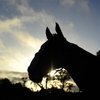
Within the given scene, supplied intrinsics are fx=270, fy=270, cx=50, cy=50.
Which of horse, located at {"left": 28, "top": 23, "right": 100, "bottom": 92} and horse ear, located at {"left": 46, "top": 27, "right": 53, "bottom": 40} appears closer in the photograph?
horse, located at {"left": 28, "top": 23, "right": 100, "bottom": 92}

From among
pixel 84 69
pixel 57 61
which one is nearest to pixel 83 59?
pixel 84 69

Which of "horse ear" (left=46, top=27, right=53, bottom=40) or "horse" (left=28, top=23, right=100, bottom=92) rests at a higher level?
"horse ear" (left=46, top=27, right=53, bottom=40)

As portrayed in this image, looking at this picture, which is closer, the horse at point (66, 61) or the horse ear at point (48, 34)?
the horse at point (66, 61)

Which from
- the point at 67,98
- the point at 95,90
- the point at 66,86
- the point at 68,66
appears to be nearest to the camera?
the point at 95,90

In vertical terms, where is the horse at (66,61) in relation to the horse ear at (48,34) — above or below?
below

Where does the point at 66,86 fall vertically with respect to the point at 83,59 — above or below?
above

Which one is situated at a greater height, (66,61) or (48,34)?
(48,34)

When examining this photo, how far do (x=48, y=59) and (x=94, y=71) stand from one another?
134cm

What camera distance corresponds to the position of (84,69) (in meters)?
6.71

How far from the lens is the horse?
6543 millimetres

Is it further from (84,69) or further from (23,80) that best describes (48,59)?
(23,80)

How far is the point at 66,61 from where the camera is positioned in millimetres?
7105

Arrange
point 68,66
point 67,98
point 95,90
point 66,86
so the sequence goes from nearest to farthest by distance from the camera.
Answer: point 95,90, point 68,66, point 67,98, point 66,86

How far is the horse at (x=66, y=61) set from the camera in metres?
6.54
